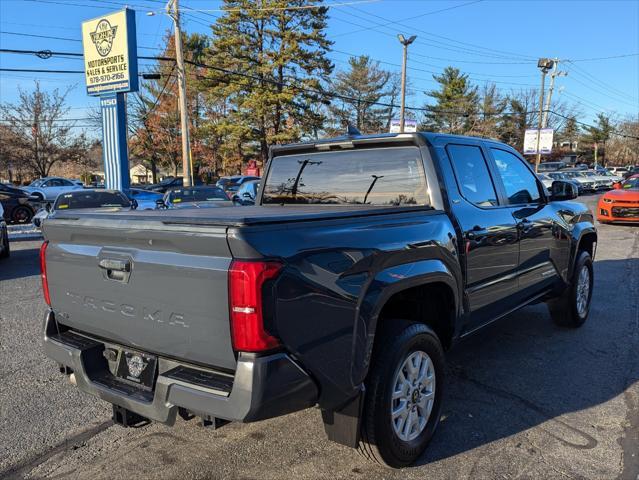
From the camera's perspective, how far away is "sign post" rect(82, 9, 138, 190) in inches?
676

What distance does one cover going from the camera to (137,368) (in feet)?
8.41

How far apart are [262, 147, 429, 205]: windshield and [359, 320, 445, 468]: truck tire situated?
1.07 m

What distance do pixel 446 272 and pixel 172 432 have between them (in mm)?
2100

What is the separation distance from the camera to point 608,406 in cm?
367

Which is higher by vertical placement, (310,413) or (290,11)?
(290,11)

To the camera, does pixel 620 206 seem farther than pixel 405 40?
No

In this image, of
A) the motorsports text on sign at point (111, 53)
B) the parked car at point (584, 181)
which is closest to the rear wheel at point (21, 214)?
the motorsports text on sign at point (111, 53)

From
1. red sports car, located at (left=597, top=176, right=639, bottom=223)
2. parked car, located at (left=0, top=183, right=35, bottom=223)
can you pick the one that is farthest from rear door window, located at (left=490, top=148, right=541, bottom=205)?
parked car, located at (left=0, top=183, right=35, bottom=223)

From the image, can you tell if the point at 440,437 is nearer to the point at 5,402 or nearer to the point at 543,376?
the point at 543,376

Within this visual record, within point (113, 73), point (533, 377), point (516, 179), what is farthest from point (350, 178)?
point (113, 73)

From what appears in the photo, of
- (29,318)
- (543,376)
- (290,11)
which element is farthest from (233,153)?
(543,376)

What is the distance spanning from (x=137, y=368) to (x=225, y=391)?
0.68m

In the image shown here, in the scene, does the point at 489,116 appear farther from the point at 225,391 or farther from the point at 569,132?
the point at 225,391

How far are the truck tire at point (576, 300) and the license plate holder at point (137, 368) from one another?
4411 mm
